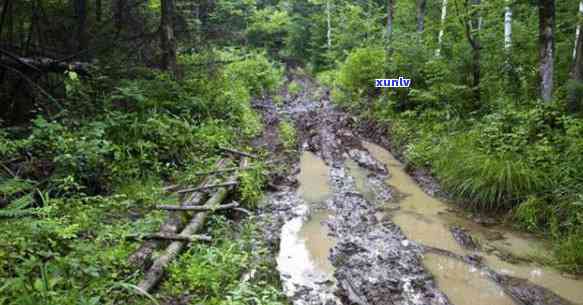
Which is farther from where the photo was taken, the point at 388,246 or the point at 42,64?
the point at 42,64

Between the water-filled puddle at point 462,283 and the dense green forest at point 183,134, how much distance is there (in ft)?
3.56

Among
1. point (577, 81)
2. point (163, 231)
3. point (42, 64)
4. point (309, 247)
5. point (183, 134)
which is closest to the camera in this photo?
point (163, 231)

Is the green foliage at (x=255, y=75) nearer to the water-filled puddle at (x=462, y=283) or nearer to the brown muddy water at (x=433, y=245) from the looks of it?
the brown muddy water at (x=433, y=245)

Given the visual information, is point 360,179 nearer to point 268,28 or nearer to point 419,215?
point 419,215

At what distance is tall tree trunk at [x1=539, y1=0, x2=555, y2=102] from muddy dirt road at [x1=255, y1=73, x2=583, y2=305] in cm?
274

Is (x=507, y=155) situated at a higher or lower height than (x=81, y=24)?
lower

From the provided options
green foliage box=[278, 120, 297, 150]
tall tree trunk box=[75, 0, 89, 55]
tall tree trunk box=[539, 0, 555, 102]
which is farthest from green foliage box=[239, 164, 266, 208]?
tall tree trunk box=[539, 0, 555, 102]

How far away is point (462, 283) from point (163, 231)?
3.55 metres

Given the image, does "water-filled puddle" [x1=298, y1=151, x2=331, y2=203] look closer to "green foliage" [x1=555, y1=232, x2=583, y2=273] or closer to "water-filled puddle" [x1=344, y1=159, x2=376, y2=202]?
"water-filled puddle" [x1=344, y1=159, x2=376, y2=202]

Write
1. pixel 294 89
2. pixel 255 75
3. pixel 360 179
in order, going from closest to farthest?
pixel 360 179, pixel 255 75, pixel 294 89

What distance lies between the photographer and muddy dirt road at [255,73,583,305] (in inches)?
163

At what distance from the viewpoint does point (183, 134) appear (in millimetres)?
7559

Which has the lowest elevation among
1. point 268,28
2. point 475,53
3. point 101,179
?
point 101,179

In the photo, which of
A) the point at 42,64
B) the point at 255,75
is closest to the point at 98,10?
the point at 42,64
